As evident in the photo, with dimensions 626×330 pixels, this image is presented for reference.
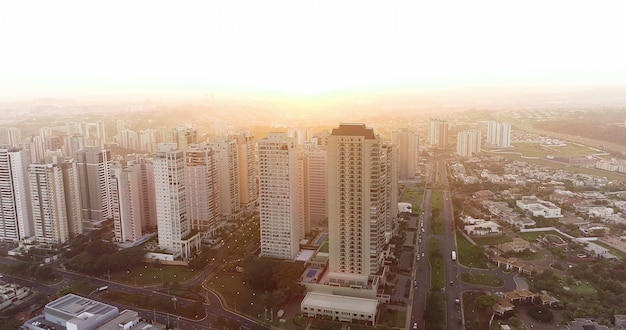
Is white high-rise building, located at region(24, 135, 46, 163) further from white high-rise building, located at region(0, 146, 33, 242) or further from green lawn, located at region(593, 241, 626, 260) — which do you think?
green lawn, located at region(593, 241, 626, 260)

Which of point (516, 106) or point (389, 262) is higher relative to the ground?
point (516, 106)

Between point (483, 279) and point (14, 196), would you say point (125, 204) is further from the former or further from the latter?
point (483, 279)

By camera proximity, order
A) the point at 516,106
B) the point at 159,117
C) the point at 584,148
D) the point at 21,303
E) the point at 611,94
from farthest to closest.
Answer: the point at 516,106 → the point at 159,117 → the point at 584,148 → the point at 611,94 → the point at 21,303

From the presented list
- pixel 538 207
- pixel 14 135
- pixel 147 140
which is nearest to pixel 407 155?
pixel 538 207

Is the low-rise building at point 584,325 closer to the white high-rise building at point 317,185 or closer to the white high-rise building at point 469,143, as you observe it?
the white high-rise building at point 317,185

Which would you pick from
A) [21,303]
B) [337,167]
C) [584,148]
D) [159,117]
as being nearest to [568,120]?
[584,148]

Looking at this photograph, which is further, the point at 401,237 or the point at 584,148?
the point at 584,148

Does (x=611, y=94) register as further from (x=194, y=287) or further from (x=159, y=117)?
(x=159, y=117)

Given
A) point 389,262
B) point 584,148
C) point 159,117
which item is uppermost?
point 159,117
